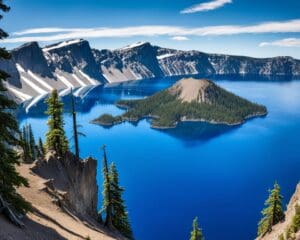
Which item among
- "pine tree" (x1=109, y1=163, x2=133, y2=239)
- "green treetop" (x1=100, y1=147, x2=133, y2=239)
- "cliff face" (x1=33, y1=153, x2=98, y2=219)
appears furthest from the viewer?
"pine tree" (x1=109, y1=163, x2=133, y2=239)

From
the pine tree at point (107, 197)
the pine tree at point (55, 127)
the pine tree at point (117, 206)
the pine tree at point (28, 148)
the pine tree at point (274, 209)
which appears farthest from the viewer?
the pine tree at point (274, 209)

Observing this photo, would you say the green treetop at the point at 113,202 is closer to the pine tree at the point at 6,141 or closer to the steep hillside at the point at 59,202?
the steep hillside at the point at 59,202

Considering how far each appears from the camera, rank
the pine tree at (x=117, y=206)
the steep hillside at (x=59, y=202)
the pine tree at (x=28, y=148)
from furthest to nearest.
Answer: the pine tree at (x=28, y=148)
the pine tree at (x=117, y=206)
the steep hillside at (x=59, y=202)

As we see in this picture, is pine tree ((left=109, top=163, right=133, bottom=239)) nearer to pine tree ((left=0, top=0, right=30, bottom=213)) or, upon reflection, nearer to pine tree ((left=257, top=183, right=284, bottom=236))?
pine tree ((left=257, top=183, right=284, bottom=236))

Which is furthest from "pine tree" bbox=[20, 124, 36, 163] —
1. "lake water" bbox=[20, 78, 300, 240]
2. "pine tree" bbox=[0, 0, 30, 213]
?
"lake water" bbox=[20, 78, 300, 240]

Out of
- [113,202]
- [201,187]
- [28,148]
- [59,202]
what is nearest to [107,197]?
[113,202]

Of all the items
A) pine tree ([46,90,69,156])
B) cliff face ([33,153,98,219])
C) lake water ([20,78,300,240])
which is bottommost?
lake water ([20,78,300,240])

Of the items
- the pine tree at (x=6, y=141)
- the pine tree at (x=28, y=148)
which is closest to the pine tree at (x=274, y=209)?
the pine tree at (x=28, y=148)
